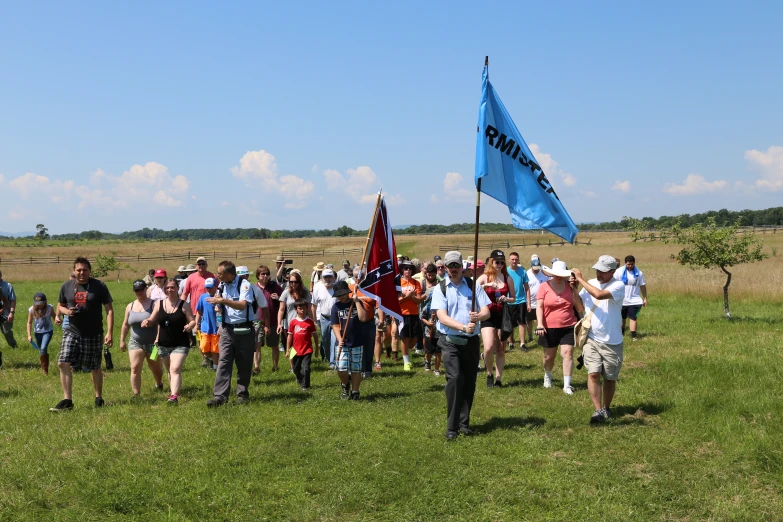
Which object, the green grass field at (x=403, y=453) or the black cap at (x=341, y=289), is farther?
the black cap at (x=341, y=289)

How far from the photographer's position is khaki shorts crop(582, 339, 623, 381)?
7523 mm

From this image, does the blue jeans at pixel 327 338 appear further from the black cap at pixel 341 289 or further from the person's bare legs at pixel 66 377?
the person's bare legs at pixel 66 377

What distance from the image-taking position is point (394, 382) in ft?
34.5

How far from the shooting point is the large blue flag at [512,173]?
765cm

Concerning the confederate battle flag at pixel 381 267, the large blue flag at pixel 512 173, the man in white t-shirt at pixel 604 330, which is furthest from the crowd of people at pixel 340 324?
the large blue flag at pixel 512 173

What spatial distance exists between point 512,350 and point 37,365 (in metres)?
9.42

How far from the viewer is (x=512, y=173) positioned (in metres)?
7.74

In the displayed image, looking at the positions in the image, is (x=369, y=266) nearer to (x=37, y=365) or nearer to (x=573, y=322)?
(x=573, y=322)

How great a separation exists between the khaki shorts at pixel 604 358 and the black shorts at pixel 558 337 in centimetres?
152

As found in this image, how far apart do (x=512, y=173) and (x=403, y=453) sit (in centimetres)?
343

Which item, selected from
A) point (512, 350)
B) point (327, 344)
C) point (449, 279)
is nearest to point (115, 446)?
point (449, 279)

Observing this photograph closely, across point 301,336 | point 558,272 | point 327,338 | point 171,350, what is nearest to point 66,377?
point 171,350

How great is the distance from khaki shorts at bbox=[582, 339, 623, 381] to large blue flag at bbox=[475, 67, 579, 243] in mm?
1374

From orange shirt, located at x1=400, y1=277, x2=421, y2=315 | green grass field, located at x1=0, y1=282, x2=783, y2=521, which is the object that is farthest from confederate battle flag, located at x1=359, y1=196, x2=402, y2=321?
orange shirt, located at x1=400, y1=277, x2=421, y2=315
